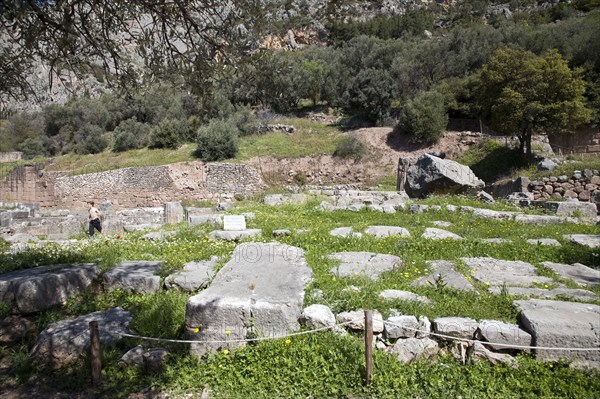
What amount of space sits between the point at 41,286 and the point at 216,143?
21.2m

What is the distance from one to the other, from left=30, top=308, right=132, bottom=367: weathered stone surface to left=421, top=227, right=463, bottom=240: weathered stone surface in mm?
5632

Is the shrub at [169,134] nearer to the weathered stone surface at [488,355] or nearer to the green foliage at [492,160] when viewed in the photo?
the green foliage at [492,160]

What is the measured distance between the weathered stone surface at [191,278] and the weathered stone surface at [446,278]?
288 centimetres

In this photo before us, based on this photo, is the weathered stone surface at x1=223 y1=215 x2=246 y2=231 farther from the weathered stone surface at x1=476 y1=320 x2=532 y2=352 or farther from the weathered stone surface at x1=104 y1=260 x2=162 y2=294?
the weathered stone surface at x1=476 y1=320 x2=532 y2=352

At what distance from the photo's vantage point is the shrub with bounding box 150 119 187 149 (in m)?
29.2

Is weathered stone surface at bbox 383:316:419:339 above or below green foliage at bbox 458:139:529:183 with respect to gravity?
below

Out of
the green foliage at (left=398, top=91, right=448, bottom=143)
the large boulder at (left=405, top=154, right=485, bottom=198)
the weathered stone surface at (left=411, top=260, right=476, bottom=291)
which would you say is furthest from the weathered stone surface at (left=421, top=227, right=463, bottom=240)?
the green foliage at (left=398, top=91, right=448, bottom=143)

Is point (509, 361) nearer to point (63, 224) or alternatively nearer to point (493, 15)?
point (63, 224)

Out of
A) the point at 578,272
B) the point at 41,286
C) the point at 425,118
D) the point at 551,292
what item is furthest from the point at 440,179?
the point at 425,118

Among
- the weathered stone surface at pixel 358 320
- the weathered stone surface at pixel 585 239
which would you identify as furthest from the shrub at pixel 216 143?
the weathered stone surface at pixel 358 320

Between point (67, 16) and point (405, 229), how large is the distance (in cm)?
710

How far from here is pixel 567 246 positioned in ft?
23.1

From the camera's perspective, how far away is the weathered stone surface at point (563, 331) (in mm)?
3521

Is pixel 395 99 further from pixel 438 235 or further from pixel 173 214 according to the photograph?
pixel 438 235
